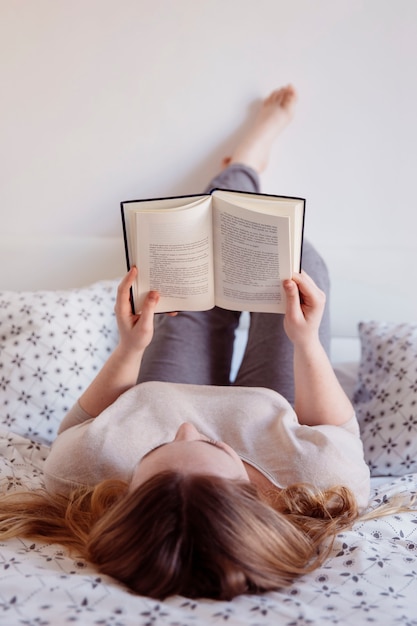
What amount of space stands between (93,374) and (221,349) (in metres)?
0.26

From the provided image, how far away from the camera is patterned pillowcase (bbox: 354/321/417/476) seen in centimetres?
133

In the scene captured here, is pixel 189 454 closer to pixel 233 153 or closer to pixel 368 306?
pixel 368 306

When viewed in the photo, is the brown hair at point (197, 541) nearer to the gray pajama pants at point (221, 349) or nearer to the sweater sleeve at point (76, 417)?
the sweater sleeve at point (76, 417)

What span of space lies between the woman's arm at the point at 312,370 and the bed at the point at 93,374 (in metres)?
0.15

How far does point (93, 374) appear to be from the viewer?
1.47 metres

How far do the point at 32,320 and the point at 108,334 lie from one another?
0.16 meters

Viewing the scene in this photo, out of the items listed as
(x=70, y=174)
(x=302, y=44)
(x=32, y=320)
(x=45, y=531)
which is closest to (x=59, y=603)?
(x=45, y=531)

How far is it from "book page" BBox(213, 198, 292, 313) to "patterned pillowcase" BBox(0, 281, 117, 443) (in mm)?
442

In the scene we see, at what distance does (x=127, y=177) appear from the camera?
6.04 ft

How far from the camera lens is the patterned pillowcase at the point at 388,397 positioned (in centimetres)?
133

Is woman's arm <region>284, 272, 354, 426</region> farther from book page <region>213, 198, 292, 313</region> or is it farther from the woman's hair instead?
the woman's hair

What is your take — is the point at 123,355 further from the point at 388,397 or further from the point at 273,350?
the point at 388,397

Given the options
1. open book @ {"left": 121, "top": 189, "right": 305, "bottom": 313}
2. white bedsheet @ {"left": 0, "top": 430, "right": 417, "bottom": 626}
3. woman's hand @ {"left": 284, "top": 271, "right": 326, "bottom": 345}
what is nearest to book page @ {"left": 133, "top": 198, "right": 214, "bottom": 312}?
open book @ {"left": 121, "top": 189, "right": 305, "bottom": 313}

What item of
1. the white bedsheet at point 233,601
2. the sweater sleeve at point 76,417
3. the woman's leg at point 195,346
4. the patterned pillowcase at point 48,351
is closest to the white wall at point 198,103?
the woman's leg at point 195,346
